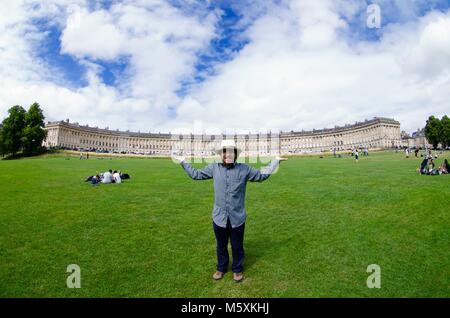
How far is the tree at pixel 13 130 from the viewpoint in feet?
252

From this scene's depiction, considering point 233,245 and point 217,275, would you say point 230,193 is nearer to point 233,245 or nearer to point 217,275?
point 233,245

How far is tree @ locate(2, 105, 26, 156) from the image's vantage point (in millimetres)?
76875

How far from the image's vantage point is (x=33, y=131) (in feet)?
260

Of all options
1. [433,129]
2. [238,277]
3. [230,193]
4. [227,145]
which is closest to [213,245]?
[238,277]

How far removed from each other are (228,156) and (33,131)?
3501 inches

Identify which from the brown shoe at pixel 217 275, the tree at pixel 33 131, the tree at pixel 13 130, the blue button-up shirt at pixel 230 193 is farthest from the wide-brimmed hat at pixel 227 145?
the tree at pixel 13 130

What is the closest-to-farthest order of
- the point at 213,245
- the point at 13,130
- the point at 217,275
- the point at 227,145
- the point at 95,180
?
the point at 227,145, the point at 217,275, the point at 213,245, the point at 95,180, the point at 13,130

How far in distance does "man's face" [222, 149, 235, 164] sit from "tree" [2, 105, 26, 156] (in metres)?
88.3

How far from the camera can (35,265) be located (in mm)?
7500

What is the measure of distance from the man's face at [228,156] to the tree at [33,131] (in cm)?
8668

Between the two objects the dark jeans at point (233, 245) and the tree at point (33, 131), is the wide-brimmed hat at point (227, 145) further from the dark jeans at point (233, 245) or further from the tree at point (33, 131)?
the tree at point (33, 131)

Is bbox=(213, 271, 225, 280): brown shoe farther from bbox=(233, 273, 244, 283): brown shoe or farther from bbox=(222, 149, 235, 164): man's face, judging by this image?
bbox=(222, 149, 235, 164): man's face

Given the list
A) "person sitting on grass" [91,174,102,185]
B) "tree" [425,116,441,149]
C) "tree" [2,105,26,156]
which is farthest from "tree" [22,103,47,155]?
"tree" [425,116,441,149]
